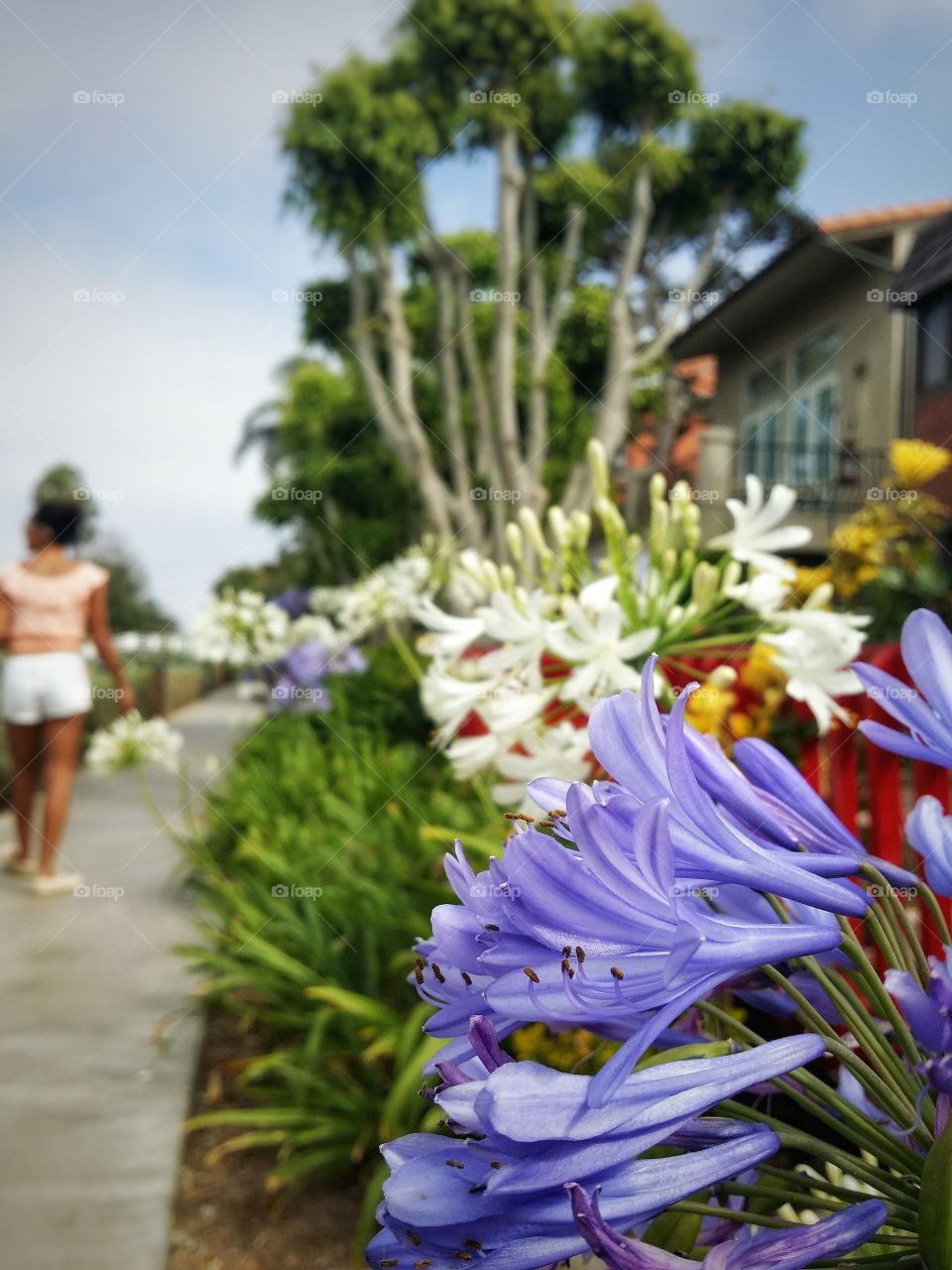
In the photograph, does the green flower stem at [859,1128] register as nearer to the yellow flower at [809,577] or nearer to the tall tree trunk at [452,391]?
the yellow flower at [809,577]

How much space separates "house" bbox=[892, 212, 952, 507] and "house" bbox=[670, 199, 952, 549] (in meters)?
0.16

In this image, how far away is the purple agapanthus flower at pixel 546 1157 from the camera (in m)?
0.34

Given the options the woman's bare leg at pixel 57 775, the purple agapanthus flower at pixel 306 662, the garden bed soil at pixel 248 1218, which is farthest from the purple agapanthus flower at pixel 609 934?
the purple agapanthus flower at pixel 306 662

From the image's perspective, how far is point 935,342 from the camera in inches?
432

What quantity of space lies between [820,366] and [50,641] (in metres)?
10.8

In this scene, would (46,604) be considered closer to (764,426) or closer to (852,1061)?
(852,1061)

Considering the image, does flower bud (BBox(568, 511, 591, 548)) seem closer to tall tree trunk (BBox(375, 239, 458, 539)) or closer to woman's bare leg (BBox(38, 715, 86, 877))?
woman's bare leg (BBox(38, 715, 86, 877))

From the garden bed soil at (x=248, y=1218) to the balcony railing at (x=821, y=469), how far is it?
10950 millimetres

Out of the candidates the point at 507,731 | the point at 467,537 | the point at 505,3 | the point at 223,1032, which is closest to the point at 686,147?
the point at 505,3

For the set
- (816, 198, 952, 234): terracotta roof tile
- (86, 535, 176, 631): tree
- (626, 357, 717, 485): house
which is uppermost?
(816, 198, 952, 234): terracotta roof tile

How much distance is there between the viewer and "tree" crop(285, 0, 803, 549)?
1248 centimetres

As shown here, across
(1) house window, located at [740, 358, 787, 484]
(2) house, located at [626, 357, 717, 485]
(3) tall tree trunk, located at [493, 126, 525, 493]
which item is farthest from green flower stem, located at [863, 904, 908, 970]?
(2) house, located at [626, 357, 717, 485]

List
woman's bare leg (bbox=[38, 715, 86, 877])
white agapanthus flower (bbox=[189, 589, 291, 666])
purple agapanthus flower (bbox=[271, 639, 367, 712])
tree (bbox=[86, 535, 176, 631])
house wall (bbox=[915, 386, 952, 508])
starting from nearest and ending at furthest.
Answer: woman's bare leg (bbox=[38, 715, 86, 877]) → white agapanthus flower (bbox=[189, 589, 291, 666]) → purple agapanthus flower (bbox=[271, 639, 367, 712]) → house wall (bbox=[915, 386, 952, 508]) → tree (bbox=[86, 535, 176, 631])

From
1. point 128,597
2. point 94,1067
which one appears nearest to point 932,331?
point 94,1067
